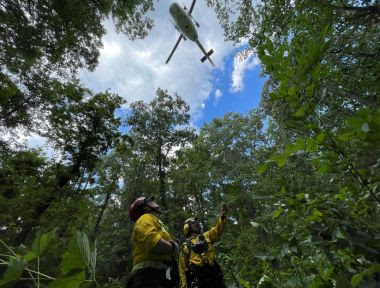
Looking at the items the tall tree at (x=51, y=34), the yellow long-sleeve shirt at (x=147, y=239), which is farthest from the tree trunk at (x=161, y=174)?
the yellow long-sleeve shirt at (x=147, y=239)

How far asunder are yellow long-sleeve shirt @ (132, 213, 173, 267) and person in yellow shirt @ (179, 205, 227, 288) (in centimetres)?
189

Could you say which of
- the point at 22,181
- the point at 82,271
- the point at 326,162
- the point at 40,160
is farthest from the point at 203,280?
the point at 40,160

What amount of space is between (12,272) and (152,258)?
8.90 feet

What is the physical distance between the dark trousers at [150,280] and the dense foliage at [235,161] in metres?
0.81

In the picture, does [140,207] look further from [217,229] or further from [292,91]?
[292,91]

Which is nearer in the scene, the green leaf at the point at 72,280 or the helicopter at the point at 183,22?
the green leaf at the point at 72,280

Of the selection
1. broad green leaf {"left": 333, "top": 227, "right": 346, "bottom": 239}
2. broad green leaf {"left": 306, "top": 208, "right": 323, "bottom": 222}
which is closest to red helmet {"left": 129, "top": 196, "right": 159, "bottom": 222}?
broad green leaf {"left": 306, "top": 208, "right": 323, "bottom": 222}

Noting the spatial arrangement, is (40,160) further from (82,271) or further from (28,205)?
(82,271)

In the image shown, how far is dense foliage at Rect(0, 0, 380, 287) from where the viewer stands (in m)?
1.01

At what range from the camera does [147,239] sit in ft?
9.95

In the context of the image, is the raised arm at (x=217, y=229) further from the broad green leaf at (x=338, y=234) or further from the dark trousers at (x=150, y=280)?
the broad green leaf at (x=338, y=234)

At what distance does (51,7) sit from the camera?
9359 millimetres

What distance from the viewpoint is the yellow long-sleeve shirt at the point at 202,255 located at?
503 centimetres

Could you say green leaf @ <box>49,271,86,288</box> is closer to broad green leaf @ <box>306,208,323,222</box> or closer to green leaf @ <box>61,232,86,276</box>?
green leaf @ <box>61,232,86,276</box>
